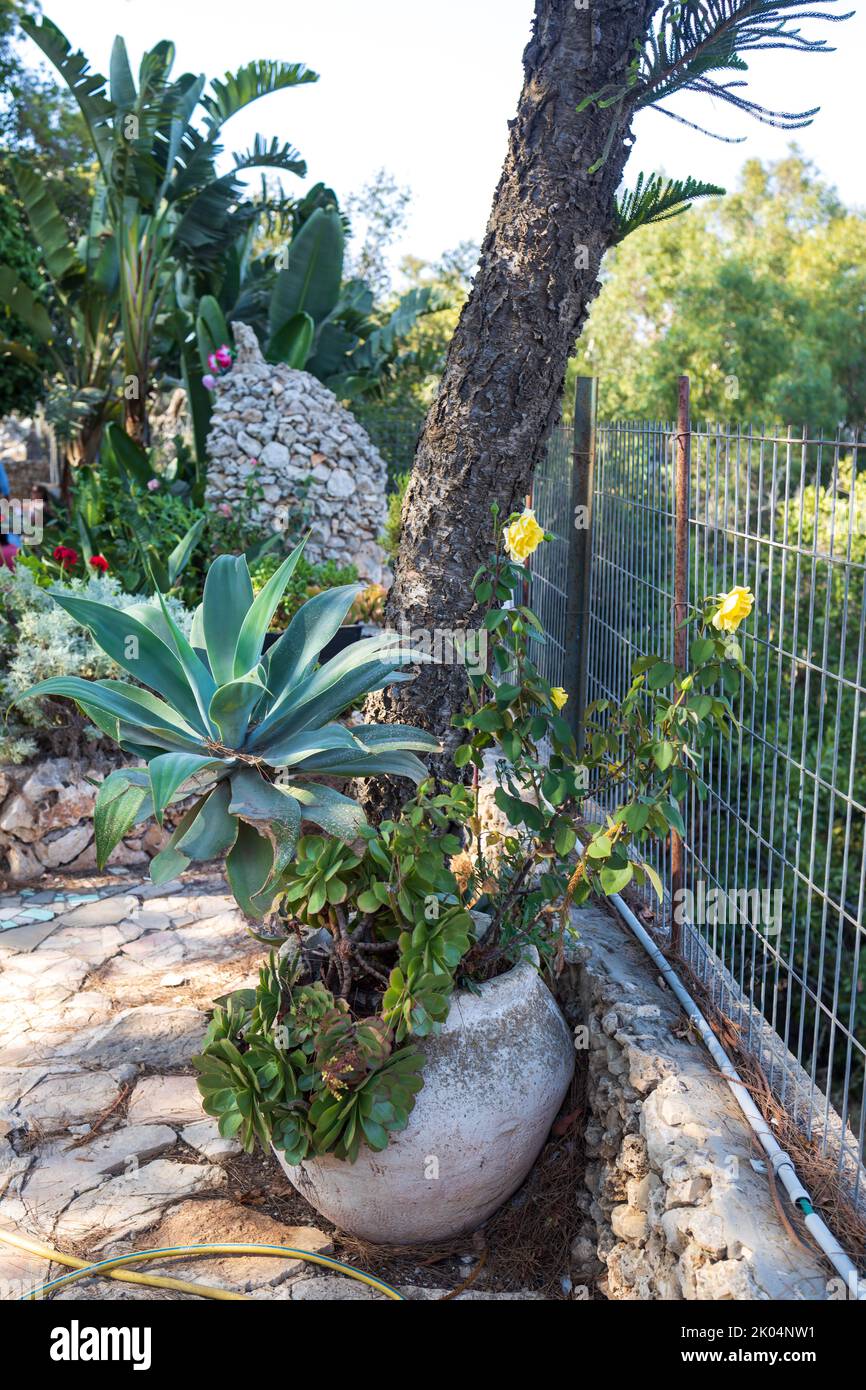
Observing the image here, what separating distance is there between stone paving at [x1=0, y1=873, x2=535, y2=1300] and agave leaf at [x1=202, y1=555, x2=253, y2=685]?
1.39 metres

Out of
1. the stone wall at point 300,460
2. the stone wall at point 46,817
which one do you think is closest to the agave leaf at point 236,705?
the stone wall at point 46,817

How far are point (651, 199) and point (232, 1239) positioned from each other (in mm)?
3167

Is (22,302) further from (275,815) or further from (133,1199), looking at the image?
(133,1199)

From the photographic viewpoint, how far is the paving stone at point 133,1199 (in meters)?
2.88

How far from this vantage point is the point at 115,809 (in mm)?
2844

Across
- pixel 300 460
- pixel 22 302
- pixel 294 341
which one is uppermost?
pixel 22 302

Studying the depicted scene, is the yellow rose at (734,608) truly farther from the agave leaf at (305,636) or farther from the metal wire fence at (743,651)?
the agave leaf at (305,636)

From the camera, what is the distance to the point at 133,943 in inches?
183

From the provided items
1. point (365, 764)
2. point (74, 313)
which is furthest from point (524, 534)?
point (74, 313)

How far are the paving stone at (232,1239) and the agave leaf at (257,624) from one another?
151 cm

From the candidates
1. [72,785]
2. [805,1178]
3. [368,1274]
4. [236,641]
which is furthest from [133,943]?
[805,1178]

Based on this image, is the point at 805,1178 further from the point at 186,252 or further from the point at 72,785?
the point at 186,252

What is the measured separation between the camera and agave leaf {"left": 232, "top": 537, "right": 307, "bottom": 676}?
3.29 m

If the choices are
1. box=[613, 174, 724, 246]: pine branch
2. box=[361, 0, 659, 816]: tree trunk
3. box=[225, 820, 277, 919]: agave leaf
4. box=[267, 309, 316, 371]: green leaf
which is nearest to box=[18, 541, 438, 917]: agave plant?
box=[225, 820, 277, 919]: agave leaf
